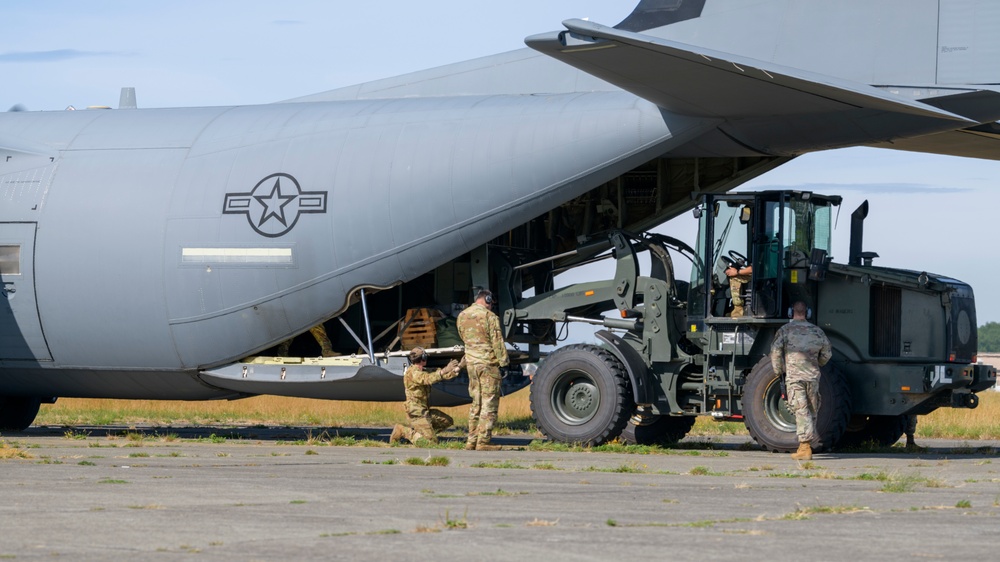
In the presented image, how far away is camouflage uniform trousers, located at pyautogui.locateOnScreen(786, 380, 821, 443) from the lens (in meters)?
14.4

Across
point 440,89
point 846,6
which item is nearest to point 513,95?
point 440,89

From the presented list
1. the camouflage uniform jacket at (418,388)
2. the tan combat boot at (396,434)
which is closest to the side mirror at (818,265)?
the camouflage uniform jacket at (418,388)

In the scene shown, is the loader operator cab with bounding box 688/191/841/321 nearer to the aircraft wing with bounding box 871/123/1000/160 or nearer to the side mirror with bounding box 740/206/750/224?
the side mirror with bounding box 740/206/750/224

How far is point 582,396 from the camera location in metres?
16.4

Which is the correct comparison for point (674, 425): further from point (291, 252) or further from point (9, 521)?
point (9, 521)

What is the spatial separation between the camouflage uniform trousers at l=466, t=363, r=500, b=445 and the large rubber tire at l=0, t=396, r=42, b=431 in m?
8.49

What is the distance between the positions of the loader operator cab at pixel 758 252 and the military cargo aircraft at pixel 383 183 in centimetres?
91

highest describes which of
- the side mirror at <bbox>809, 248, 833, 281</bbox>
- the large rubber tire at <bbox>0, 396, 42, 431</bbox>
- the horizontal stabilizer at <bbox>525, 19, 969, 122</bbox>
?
the horizontal stabilizer at <bbox>525, 19, 969, 122</bbox>

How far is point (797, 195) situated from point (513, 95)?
13.3ft

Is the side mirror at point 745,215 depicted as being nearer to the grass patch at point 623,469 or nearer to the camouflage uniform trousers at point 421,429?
the grass patch at point 623,469

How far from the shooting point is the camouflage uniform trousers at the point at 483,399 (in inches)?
615

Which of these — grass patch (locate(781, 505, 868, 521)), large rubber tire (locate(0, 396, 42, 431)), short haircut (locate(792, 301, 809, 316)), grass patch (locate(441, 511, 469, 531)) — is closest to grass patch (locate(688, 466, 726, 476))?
grass patch (locate(781, 505, 868, 521))

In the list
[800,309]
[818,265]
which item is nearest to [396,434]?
[800,309]

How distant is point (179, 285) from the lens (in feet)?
57.2
